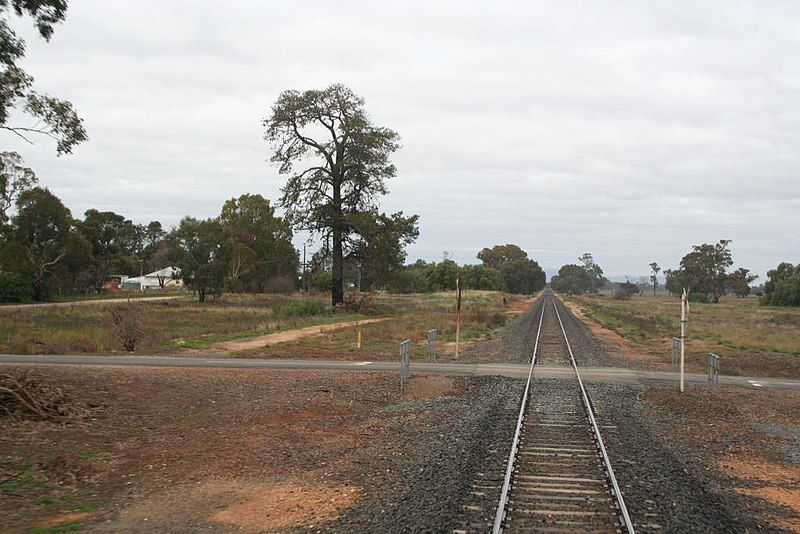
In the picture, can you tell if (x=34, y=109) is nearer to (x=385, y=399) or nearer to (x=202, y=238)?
(x=385, y=399)

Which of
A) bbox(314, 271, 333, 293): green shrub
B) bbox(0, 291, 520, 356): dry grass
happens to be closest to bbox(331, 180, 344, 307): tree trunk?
bbox(0, 291, 520, 356): dry grass

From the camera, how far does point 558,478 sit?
27.0 ft

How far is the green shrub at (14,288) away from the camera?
2375 inches

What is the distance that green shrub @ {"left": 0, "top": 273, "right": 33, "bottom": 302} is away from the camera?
60312 millimetres

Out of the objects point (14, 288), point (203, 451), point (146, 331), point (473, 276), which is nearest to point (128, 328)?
point (146, 331)

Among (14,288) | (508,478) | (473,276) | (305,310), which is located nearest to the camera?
(508,478)

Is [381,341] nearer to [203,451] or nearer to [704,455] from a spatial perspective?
[203,451]

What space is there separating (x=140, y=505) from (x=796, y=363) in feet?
80.5

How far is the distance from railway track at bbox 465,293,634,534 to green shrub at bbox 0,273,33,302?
2424 inches

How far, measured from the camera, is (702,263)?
132 metres

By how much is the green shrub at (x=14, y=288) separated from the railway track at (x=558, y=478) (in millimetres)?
61559

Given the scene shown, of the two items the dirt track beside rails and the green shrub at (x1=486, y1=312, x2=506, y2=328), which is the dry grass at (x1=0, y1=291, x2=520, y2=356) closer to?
the green shrub at (x1=486, y1=312, x2=506, y2=328)

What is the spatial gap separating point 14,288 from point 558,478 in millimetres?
65581

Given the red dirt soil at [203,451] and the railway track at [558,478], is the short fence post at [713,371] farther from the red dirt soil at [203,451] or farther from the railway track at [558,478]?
the red dirt soil at [203,451]
